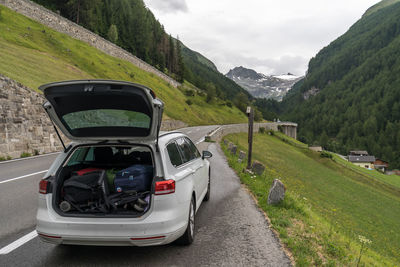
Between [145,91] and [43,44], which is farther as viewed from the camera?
[43,44]

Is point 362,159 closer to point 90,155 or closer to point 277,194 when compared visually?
point 277,194

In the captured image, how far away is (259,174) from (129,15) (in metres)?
94.9

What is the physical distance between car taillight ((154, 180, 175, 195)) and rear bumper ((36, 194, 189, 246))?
0.23 ft

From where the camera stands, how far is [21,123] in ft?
45.3

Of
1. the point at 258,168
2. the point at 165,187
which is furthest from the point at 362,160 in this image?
the point at 165,187

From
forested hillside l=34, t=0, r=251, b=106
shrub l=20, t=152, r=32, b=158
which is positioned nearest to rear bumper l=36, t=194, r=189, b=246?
shrub l=20, t=152, r=32, b=158

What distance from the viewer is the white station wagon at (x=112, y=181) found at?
3.50 metres

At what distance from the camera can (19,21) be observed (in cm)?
4162

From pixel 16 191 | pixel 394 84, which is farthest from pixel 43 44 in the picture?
pixel 394 84

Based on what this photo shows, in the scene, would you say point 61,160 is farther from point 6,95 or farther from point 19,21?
point 19,21

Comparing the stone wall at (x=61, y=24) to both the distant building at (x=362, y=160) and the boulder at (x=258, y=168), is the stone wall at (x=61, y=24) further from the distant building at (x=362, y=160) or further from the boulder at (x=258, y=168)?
the distant building at (x=362, y=160)

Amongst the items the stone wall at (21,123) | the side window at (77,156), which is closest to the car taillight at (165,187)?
the side window at (77,156)

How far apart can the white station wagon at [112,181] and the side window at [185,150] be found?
460mm

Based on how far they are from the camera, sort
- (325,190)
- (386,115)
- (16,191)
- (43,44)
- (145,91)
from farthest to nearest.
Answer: (386,115)
(43,44)
(325,190)
(16,191)
(145,91)
